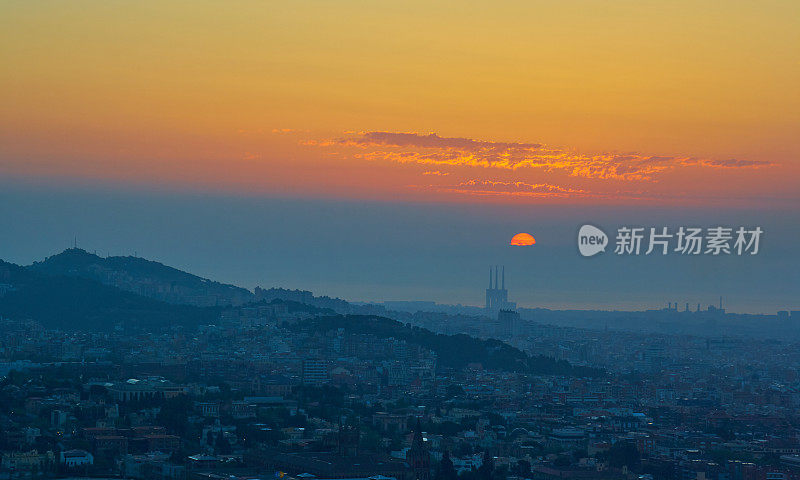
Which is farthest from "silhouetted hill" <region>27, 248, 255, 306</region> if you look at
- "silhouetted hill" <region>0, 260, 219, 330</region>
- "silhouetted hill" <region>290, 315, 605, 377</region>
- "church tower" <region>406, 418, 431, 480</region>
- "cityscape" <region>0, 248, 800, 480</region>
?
"church tower" <region>406, 418, 431, 480</region>

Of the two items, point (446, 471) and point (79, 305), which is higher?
point (79, 305)

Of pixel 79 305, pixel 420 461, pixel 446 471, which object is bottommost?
pixel 446 471

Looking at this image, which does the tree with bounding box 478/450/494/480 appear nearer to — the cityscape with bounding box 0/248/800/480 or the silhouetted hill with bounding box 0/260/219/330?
the cityscape with bounding box 0/248/800/480

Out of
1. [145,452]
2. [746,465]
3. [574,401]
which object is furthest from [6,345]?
[746,465]

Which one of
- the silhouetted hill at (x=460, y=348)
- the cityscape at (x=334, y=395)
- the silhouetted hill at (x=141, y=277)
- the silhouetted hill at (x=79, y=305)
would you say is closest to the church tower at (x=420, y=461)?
the cityscape at (x=334, y=395)

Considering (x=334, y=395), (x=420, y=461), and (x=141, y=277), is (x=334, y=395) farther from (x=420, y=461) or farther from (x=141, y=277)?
(x=141, y=277)

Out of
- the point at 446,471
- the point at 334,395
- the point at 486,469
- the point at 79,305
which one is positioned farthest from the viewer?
the point at 79,305

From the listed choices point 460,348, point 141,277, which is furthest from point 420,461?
point 141,277
